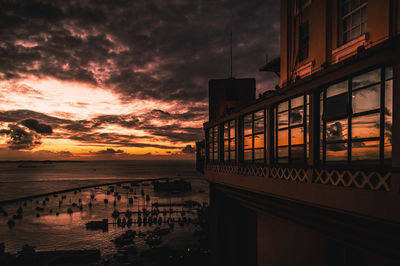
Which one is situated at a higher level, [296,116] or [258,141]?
[296,116]

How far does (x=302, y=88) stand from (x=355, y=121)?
88.3 inches

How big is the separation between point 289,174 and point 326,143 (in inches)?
81.0

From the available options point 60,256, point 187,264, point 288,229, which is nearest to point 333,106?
point 288,229

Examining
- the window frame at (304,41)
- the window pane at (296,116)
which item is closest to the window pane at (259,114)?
the window pane at (296,116)

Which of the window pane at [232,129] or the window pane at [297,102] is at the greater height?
the window pane at [297,102]

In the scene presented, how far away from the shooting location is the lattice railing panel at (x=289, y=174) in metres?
8.50

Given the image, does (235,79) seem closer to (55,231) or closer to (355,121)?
(355,121)

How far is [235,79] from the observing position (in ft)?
86.7

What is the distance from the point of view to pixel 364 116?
748 centimetres

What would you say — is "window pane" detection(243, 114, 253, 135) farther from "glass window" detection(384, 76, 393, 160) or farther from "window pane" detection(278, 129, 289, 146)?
"glass window" detection(384, 76, 393, 160)

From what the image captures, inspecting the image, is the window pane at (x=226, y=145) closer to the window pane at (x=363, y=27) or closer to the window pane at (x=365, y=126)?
the window pane at (x=365, y=126)

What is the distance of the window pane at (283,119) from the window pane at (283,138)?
0.29 m

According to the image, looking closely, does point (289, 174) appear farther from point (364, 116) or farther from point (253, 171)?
point (364, 116)

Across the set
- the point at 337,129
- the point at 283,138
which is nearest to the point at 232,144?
the point at 283,138
